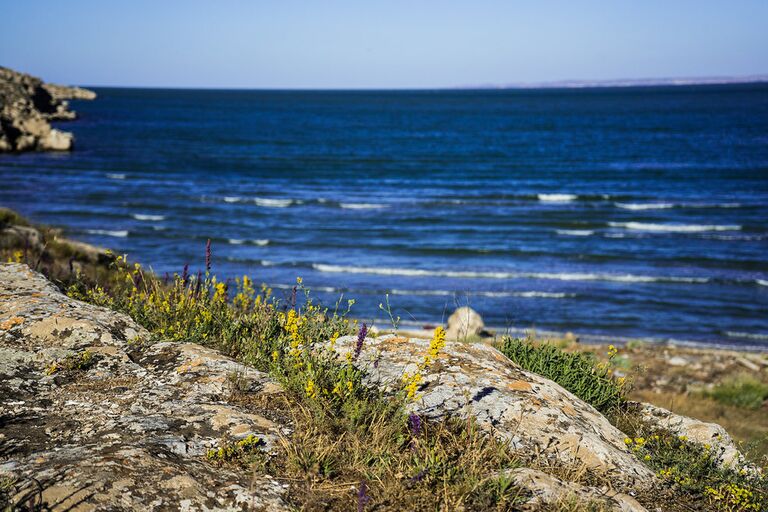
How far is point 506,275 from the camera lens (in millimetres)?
24906

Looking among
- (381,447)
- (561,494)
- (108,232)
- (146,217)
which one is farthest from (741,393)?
(146,217)

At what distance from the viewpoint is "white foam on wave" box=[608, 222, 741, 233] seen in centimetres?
3169

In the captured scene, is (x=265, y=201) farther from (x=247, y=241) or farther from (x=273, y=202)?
(x=247, y=241)

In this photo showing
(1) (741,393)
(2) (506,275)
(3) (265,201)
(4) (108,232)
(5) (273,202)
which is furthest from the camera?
(3) (265,201)

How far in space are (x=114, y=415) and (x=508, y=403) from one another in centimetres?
227

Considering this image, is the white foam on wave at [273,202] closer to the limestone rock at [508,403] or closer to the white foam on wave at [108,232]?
→ the white foam on wave at [108,232]

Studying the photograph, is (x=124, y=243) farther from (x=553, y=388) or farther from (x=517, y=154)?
(x=517, y=154)

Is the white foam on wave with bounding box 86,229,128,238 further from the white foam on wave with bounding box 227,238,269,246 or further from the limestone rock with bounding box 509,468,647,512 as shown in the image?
the limestone rock with bounding box 509,468,647,512

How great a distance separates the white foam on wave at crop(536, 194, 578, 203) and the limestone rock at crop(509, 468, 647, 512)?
124 feet

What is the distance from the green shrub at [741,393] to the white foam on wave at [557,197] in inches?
1070

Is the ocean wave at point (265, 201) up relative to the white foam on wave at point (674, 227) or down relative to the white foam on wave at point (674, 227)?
down

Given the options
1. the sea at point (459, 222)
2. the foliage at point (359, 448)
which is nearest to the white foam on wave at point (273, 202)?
the sea at point (459, 222)

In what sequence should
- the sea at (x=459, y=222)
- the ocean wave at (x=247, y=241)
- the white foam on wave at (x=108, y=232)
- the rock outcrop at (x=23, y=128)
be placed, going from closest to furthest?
the sea at (x=459, y=222) < the white foam on wave at (x=108, y=232) < the ocean wave at (x=247, y=241) < the rock outcrop at (x=23, y=128)

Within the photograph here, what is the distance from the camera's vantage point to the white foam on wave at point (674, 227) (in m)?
31.7
